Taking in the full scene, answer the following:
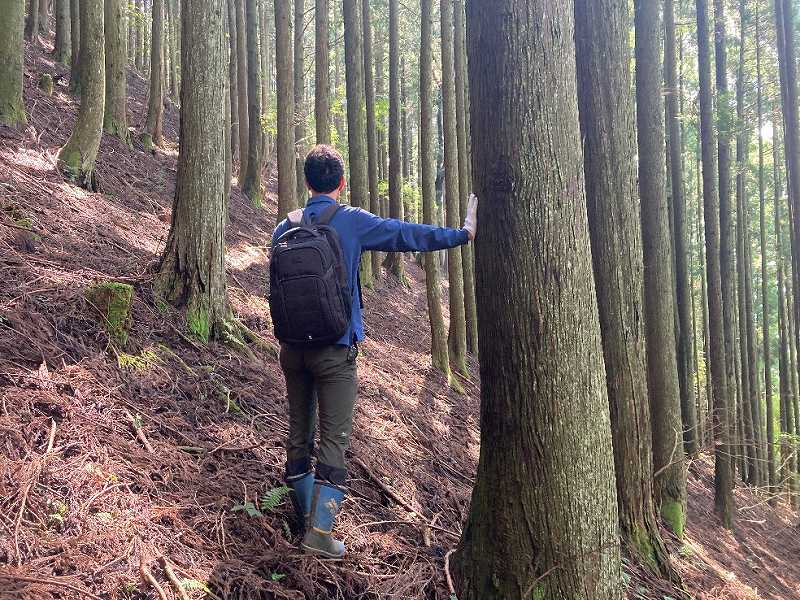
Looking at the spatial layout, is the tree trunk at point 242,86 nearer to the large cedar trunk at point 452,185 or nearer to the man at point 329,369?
the large cedar trunk at point 452,185

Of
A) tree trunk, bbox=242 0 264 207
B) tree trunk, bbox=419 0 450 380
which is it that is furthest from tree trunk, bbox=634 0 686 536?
tree trunk, bbox=242 0 264 207

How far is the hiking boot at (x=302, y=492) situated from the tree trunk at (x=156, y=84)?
36.3 ft

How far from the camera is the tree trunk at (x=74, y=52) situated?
39.0 ft

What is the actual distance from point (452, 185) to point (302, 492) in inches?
319

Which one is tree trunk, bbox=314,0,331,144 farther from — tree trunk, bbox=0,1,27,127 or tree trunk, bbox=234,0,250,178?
tree trunk, bbox=0,1,27,127

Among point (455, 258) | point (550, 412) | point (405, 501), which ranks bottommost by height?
point (405, 501)

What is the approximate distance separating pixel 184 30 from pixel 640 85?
4.97 meters

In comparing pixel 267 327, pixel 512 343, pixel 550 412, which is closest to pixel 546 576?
pixel 550 412

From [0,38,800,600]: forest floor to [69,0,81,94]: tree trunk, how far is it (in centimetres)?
465

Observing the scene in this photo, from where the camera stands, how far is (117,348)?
452cm

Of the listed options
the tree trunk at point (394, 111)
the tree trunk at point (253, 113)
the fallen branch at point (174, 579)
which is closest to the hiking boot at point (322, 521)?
the fallen branch at point (174, 579)

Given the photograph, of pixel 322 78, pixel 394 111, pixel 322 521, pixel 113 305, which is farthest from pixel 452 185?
pixel 322 521

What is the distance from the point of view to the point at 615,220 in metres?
4.60

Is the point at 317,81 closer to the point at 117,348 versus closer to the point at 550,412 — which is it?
the point at 117,348
